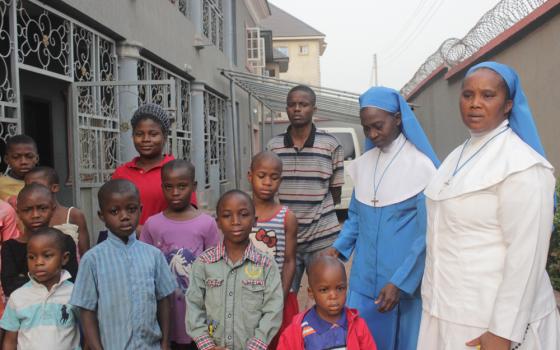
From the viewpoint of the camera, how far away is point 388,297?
2.31 meters

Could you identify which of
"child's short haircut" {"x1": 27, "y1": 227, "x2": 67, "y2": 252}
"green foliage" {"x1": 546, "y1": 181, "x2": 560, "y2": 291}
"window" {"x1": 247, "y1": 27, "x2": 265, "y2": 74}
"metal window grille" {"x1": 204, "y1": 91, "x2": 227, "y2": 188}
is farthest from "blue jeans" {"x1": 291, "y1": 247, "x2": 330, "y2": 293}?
"window" {"x1": 247, "y1": 27, "x2": 265, "y2": 74}

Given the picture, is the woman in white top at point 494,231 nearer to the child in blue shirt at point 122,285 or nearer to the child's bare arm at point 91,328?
the child in blue shirt at point 122,285

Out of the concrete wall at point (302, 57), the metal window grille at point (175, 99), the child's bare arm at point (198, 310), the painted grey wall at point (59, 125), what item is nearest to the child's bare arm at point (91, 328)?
the child's bare arm at point (198, 310)

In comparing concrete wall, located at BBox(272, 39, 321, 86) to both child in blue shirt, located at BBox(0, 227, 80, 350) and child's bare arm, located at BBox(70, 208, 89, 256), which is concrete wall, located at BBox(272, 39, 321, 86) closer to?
child's bare arm, located at BBox(70, 208, 89, 256)

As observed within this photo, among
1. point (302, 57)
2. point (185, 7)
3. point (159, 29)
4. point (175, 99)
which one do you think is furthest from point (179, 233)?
point (302, 57)

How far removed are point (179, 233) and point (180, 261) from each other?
141mm

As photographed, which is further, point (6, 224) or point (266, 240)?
point (6, 224)

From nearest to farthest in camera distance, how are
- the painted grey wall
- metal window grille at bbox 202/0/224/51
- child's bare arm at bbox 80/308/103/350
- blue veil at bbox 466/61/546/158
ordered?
blue veil at bbox 466/61/546/158 → child's bare arm at bbox 80/308/103/350 → the painted grey wall → metal window grille at bbox 202/0/224/51

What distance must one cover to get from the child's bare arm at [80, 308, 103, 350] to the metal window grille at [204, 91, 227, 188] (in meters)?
8.98

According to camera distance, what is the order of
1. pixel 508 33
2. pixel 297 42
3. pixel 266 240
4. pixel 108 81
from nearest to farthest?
pixel 266 240, pixel 108 81, pixel 508 33, pixel 297 42

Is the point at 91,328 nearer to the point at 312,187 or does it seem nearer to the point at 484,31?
the point at 312,187

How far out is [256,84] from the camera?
42.3 feet

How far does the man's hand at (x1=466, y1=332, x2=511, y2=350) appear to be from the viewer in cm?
175

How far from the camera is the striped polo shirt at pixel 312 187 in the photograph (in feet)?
10.3
